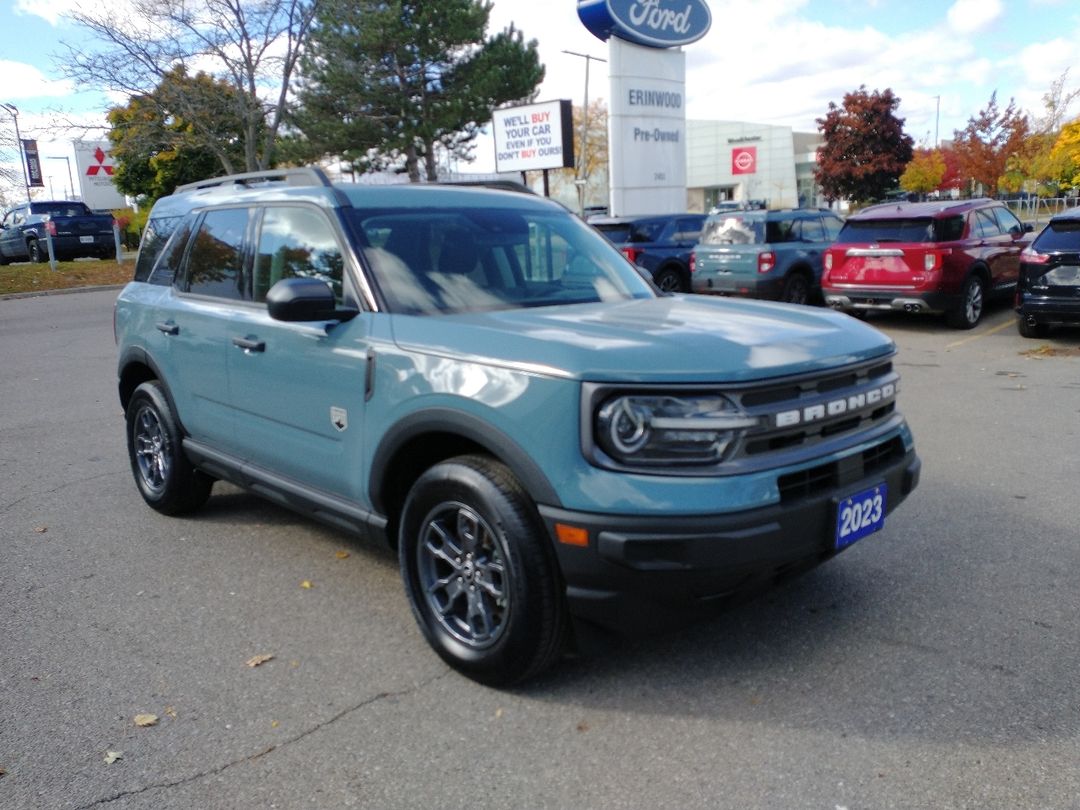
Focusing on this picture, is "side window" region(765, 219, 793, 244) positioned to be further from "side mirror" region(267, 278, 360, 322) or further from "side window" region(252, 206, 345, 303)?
"side mirror" region(267, 278, 360, 322)

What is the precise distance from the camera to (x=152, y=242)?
559cm

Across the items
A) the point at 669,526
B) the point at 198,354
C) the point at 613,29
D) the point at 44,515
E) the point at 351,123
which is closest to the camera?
the point at 669,526

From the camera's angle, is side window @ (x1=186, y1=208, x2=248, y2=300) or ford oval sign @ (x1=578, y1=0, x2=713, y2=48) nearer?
side window @ (x1=186, y1=208, x2=248, y2=300)

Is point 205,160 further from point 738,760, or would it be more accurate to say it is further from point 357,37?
point 738,760

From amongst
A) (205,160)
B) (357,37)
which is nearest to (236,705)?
(357,37)

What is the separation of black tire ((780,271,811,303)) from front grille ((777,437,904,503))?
11.2m

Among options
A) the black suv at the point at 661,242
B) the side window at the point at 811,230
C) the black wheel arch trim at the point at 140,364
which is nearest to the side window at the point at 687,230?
the black suv at the point at 661,242

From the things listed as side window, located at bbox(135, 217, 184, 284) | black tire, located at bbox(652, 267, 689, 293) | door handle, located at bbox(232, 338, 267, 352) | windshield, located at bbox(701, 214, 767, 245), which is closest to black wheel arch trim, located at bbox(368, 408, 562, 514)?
door handle, located at bbox(232, 338, 267, 352)

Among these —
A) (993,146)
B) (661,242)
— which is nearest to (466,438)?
(661,242)

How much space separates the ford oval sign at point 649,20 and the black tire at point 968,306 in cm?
988

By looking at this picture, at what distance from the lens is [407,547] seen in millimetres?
3572

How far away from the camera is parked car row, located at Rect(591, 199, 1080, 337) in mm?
10656

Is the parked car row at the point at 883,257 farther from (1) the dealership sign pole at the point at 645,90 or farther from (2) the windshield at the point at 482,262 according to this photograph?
(2) the windshield at the point at 482,262

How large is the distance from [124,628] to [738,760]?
8.72 feet
